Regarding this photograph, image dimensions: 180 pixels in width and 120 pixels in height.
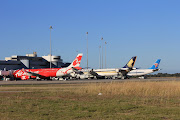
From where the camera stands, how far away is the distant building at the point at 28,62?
433ft

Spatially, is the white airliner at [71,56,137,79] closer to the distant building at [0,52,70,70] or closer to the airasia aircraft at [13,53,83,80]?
the airasia aircraft at [13,53,83,80]

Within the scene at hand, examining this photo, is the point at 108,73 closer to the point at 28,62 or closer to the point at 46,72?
the point at 46,72

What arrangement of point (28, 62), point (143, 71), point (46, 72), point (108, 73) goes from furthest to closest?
point (28, 62)
point (143, 71)
point (108, 73)
point (46, 72)

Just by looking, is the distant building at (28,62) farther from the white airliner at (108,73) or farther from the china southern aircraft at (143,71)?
→ the china southern aircraft at (143,71)

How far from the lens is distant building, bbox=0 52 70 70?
132 meters

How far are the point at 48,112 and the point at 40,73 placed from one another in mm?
72435

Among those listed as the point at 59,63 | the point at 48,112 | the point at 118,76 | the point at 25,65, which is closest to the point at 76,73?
the point at 118,76

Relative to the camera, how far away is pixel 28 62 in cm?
13888

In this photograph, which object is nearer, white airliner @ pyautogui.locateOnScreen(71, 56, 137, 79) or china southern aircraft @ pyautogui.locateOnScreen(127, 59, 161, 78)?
white airliner @ pyautogui.locateOnScreen(71, 56, 137, 79)

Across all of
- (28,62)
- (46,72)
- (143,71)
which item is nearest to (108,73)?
(143,71)

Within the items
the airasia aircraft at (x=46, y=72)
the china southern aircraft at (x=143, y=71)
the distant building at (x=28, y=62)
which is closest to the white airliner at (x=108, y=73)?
the china southern aircraft at (x=143, y=71)

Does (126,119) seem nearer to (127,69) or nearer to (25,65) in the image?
(127,69)

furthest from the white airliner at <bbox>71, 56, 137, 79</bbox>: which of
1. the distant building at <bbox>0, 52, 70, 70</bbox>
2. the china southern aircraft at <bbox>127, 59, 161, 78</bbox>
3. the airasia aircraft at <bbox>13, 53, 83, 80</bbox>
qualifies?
the distant building at <bbox>0, 52, 70, 70</bbox>

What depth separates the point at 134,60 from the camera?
346 ft
